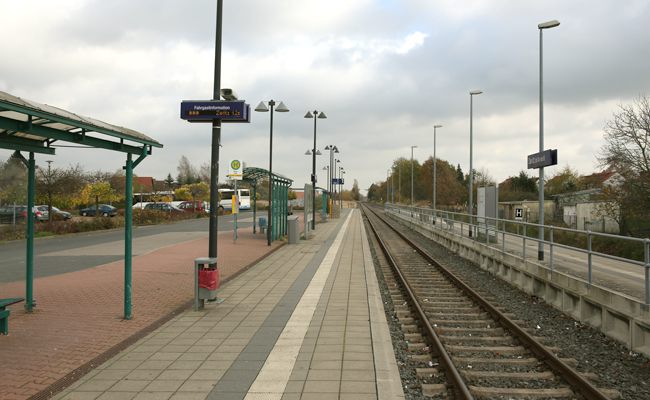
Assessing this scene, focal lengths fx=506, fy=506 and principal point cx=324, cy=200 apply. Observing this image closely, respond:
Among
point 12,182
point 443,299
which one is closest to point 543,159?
point 443,299

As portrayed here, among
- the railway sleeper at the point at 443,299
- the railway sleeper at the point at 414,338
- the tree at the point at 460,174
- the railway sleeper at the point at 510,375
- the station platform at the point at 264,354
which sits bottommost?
the railway sleeper at the point at 443,299

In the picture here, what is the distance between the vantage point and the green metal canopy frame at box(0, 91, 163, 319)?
5320mm

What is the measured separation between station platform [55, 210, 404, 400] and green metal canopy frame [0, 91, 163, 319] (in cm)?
154

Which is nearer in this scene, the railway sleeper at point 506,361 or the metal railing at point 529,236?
the railway sleeper at point 506,361

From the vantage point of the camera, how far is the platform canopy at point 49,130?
16.8ft

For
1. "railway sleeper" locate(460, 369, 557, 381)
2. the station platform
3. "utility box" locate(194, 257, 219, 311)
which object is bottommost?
"railway sleeper" locate(460, 369, 557, 381)

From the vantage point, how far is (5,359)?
5.41 meters

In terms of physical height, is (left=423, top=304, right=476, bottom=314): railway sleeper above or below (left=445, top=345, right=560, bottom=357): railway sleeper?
below

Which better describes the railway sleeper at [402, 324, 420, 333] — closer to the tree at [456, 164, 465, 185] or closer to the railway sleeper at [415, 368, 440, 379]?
the railway sleeper at [415, 368, 440, 379]

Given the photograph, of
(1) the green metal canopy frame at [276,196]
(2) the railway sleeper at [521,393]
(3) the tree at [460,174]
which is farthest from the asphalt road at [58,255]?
(3) the tree at [460,174]

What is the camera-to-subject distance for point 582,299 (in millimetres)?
7879

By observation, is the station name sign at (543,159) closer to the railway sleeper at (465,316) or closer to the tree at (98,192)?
the railway sleeper at (465,316)

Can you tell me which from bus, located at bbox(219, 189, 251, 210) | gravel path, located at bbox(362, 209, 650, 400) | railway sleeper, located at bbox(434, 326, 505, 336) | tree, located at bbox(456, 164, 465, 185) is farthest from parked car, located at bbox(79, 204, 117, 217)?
tree, located at bbox(456, 164, 465, 185)

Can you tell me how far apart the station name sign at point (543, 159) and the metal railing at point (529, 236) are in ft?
5.67
